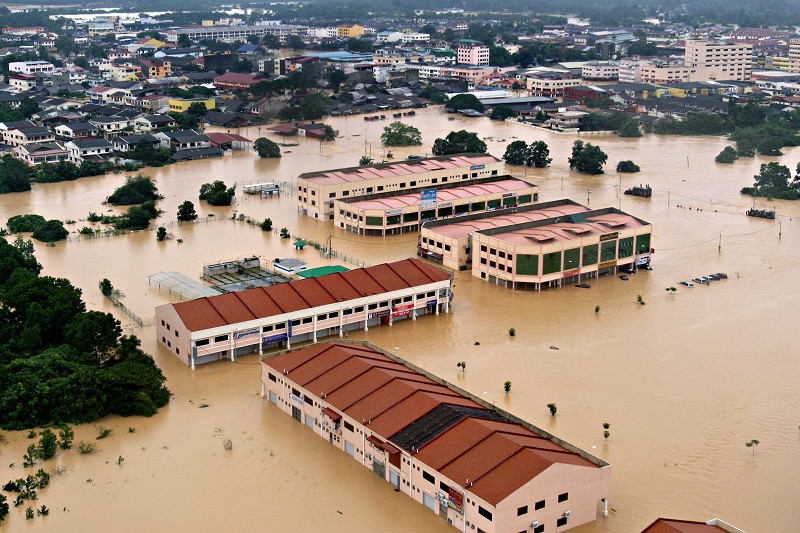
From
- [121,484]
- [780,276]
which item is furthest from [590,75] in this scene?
[121,484]

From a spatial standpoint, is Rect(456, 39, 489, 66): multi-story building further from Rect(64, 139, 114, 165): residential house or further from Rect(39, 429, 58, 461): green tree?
Rect(39, 429, 58, 461): green tree

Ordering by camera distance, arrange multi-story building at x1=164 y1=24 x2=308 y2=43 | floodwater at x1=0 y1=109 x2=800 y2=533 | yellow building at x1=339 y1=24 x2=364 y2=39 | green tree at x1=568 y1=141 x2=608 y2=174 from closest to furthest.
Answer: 1. floodwater at x1=0 y1=109 x2=800 y2=533
2. green tree at x1=568 y1=141 x2=608 y2=174
3. multi-story building at x1=164 y1=24 x2=308 y2=43
4. yellow building at x1=339 y1=24 x2=364 y2=39

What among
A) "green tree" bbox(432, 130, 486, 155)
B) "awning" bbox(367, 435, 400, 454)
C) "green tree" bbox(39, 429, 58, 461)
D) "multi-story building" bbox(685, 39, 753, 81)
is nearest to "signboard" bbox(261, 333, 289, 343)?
"green tree" bbox(39, 429, 58, 461)

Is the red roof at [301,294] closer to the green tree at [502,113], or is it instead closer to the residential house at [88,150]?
the residential house at [88,150]

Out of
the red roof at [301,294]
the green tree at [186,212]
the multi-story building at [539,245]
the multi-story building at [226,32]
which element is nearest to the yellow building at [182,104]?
the green tree at [186,212]

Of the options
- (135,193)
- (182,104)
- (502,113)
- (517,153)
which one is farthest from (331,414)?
(182,104)

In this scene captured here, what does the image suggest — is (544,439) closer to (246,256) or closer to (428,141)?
(246,256)
